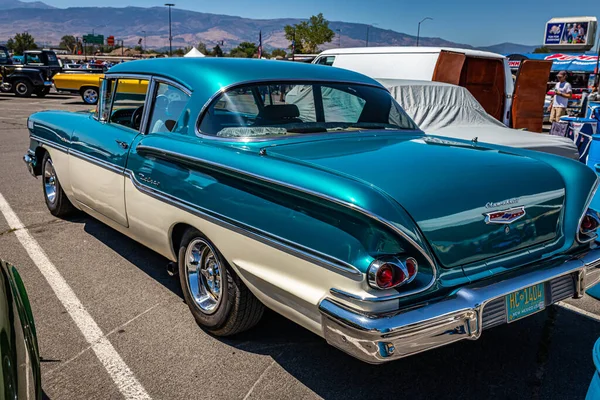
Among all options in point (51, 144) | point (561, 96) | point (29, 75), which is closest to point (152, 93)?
point (51, 144)

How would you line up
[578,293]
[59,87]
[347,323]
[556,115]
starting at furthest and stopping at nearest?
[59,87], [556,115], [578,293], [347,323]

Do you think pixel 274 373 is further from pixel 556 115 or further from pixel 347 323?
pixel 556 115

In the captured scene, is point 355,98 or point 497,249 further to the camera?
point 355,98

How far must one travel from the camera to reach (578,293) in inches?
113

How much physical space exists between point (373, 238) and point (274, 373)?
43.9 inches

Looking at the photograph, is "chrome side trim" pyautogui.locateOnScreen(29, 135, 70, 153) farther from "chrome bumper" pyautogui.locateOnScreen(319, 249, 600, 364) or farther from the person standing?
the person standing

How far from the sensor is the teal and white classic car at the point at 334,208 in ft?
7.63

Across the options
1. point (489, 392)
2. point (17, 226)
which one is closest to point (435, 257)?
point (489, 392)

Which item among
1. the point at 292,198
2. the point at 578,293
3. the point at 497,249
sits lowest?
the point at 578,293

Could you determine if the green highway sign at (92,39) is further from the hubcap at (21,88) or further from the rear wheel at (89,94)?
the rear wheel at (89,94)

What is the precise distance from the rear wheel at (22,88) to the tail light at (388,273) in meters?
23.8

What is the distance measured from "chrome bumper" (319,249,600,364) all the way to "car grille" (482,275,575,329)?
0.09 ft

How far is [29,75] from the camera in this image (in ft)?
73.2

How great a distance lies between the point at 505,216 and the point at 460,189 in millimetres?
287
